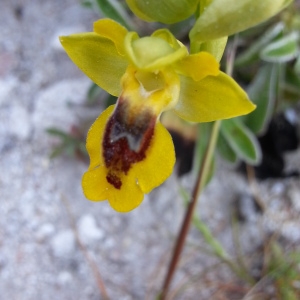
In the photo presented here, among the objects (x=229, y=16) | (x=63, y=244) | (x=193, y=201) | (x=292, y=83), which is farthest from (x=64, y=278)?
(x=229, y=16)

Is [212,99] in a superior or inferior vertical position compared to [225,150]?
superior

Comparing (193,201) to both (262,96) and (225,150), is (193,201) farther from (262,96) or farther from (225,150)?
(262,96)

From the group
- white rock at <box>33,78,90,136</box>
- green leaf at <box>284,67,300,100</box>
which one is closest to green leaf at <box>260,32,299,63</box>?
green leaf at <box>284,67,300,100</box>

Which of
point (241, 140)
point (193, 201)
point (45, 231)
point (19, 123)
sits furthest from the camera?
point (19, 123)

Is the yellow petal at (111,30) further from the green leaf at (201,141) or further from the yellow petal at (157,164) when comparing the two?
the green leaf at (201,141)

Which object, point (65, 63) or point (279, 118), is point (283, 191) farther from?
point (65, 63)
